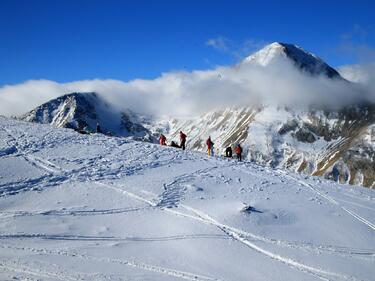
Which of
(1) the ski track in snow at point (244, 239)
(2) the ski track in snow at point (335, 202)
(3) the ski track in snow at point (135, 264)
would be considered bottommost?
(3) the ski track in snow at point (135, 264)

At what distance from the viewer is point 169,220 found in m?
28.7

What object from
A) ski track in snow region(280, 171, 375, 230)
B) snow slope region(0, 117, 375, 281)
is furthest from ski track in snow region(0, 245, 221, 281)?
ski track in snow region(280, 171, 375, 230)

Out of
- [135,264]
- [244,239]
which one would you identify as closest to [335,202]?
[244,239]

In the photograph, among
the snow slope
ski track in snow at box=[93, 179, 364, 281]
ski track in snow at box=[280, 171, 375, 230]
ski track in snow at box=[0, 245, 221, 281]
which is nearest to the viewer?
ski track in snow at box=[0, 245, 221, 281]

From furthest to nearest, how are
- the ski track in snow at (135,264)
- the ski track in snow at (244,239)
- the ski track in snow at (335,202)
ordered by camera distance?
the ski track in snow at (335,202) → the ski track in snow at (244,239) → the ski track in snow at (135,264)

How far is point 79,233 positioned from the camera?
84.7ft

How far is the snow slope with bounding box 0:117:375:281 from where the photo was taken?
22.6 m

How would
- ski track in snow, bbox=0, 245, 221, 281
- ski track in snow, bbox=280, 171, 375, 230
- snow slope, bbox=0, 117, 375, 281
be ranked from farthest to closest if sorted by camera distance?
ski track in snow, bbox=280, 171, 375, 230 → snow slope, bbox=0, 117, 375, 281 → ski track in snow, bbox=0, 245, 221, 281

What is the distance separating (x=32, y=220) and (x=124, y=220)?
5659 mm

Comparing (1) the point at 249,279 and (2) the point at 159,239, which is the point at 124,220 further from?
(1) the point at 249,279

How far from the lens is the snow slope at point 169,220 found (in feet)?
74.1

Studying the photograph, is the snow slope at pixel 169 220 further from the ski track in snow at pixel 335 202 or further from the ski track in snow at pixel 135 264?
the ski track in snow at pixel 335 202

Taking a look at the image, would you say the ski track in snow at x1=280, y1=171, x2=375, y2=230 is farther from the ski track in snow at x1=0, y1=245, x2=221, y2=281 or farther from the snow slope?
the ski track in snow at x1=0, y1=245, x2=221, y2=281

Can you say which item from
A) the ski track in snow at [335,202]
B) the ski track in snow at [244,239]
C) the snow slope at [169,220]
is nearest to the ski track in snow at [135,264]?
the snow slope at [169,220]
